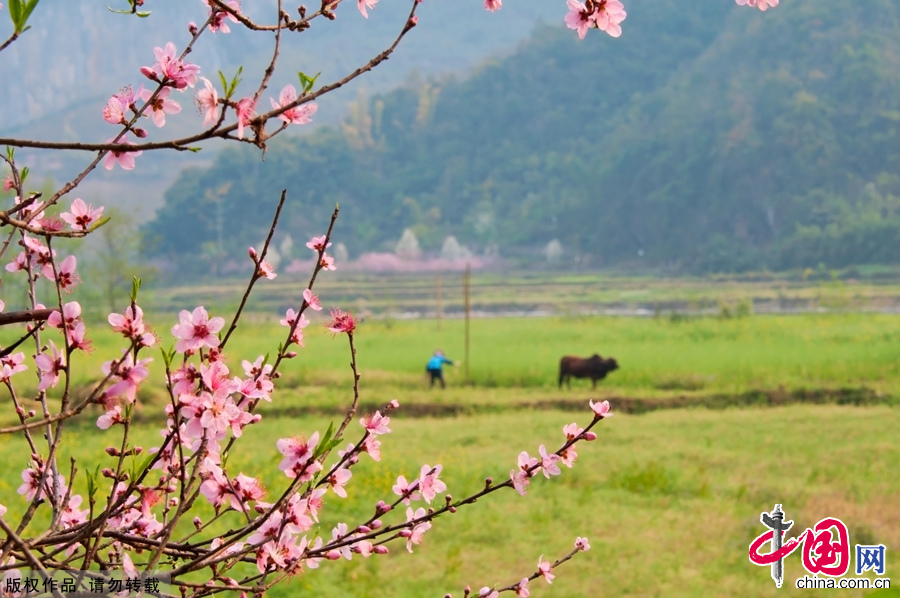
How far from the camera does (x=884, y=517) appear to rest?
486cm

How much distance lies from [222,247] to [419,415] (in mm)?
32590

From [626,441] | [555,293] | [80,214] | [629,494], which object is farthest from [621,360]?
[555,293]

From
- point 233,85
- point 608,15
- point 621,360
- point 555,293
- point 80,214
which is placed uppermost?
point 608,15

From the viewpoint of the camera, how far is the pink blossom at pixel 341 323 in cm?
109

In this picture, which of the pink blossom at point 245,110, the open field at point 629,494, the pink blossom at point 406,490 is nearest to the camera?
the pink blossom at point 245,110

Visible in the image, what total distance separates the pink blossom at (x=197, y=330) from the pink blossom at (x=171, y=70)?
24 centimetres

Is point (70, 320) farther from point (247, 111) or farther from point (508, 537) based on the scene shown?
point (508, 537)

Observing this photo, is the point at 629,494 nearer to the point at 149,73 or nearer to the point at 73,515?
the point at 73,515

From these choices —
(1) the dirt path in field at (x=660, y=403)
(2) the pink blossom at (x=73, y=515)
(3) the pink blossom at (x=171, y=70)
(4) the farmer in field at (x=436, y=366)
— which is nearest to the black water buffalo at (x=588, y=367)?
(1) the dirt path in field at (x=660, y=403)

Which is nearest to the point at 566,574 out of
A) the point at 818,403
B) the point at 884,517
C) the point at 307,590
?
the point at 307,590

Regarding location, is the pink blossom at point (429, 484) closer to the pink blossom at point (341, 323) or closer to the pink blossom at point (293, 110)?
the pink blossom at point (341, 323)

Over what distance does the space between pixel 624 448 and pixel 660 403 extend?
2.33 meters

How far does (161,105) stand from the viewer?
1.04m

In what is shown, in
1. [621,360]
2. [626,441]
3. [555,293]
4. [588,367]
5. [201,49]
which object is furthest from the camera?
[201,49]
